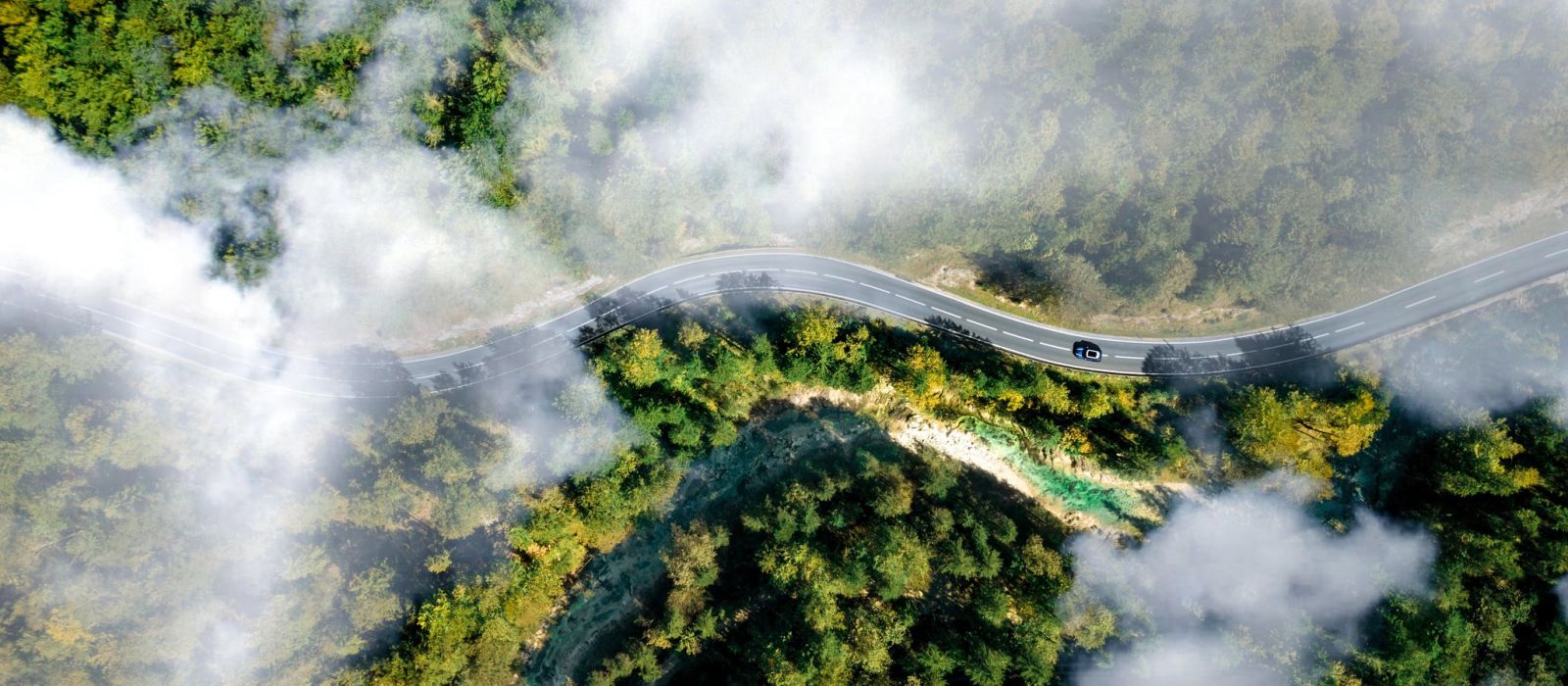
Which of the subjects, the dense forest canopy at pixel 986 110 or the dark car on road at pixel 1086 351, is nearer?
the dense forest canopy at pixel 986 110

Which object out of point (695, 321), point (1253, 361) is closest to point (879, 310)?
point (695, 321)

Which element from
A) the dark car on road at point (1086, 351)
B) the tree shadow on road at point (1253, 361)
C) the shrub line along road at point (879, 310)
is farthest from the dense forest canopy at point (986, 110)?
the dark car on road at point (1086, 351)

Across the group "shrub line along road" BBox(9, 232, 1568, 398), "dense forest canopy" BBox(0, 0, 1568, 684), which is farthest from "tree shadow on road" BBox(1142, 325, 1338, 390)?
"dense forest canopy" BBox(0, 0, 1568, 684)

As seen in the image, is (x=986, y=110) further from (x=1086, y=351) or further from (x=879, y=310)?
(x=1086, y=351)

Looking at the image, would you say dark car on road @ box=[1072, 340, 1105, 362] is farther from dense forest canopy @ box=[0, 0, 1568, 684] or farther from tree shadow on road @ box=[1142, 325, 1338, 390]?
dense forest canopy @ box=[0, 0, 1568, 684]

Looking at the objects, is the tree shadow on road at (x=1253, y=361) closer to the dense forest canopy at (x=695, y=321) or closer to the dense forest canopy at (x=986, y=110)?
the dense forest canopy at (x=695, y=321)

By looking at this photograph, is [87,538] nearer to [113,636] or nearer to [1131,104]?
[113,636]

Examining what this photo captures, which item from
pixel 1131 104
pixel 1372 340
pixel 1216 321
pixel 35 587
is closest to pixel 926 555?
pixel 1216 321
